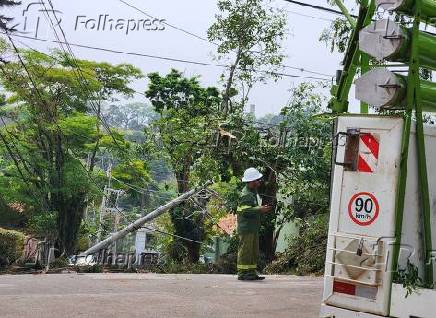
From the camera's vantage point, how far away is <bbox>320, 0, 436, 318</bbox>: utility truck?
3.96 meters

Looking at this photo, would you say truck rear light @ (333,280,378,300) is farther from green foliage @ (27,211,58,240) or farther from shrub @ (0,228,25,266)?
green foliage @ (27,211,58,240)

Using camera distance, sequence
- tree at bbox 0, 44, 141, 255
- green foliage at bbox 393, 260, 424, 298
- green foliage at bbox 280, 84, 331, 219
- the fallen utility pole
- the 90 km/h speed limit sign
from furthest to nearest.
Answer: tree at bbox 0, 44, 141, 255
the fallen utility pole
green foliage at bbox 280, 84, 331, 219
the 90 km/h speed limit sign
green foliage at bbox 393, 260, 424, 298

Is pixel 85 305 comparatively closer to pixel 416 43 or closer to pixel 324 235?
pixel 416 43

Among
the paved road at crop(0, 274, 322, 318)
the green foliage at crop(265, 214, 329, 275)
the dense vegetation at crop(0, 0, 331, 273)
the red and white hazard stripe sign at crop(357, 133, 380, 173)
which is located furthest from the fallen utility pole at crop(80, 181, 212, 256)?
the red and white hazard stripe sign at crop(357, 133, 380, 173)

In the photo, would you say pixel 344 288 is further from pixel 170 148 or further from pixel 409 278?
pixel 170 148

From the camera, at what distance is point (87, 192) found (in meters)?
27.1

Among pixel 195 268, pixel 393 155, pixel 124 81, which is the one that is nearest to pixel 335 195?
pixel 393 155

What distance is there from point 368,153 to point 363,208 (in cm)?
37

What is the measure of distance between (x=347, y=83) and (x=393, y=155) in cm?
178

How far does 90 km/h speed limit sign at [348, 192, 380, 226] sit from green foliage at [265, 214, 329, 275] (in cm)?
939

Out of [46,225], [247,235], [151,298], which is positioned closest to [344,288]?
[151,298]

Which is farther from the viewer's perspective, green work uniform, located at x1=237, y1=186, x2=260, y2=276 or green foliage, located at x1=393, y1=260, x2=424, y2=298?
green work uniform, located at x1=237, y1=186, x2=260, y2=276

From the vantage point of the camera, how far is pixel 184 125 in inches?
708

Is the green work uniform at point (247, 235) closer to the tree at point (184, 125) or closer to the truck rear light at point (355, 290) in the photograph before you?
the truck rear light at point (355, 290)
